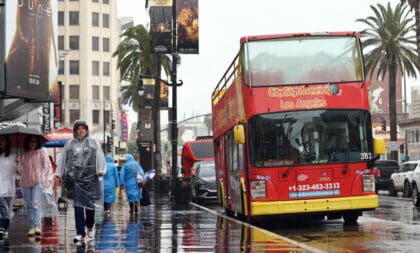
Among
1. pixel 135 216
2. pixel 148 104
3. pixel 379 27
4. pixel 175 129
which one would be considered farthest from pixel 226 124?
pixel 148 104

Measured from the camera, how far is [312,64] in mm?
17641

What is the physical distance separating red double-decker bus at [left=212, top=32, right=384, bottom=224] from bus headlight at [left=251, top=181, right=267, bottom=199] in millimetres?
21

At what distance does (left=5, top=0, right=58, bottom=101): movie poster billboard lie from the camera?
28500mm

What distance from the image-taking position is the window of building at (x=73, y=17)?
355ft

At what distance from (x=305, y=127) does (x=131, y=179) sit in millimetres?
6402

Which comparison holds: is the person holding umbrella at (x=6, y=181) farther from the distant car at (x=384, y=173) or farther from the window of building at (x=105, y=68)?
the window of building at (x=105, y=68)

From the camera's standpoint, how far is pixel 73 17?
10838 centimetres

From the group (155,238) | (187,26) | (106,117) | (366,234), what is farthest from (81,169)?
(106,117)

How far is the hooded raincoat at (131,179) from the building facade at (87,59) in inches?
3330

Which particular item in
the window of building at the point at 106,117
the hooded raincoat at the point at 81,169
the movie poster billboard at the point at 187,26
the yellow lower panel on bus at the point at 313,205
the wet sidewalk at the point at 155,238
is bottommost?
the wet sidewalk at the point at 155,238

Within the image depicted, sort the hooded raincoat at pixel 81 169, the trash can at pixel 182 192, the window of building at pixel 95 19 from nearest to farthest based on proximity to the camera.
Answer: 1. the hooded raincoat at pixel 81 169
2. the trash can at pixel 182 192
3. the window of building at pixel 95 19

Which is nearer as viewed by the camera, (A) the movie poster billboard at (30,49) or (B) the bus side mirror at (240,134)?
(B) the bus side mirror at (240,134)

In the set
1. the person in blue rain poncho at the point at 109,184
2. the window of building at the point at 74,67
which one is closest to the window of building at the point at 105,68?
the window of building at the point at 74,67

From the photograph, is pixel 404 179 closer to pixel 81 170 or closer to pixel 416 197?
pixel 416 197
